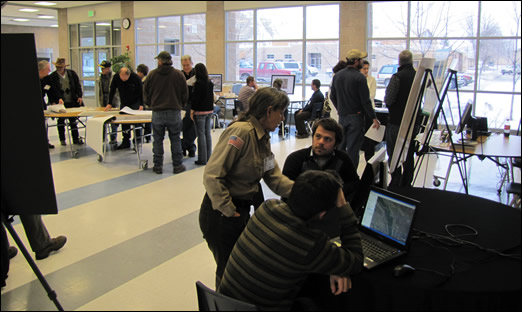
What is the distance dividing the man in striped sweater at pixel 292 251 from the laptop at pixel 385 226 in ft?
0.44

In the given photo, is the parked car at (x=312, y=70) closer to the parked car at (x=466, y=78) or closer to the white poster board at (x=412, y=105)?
the parked car at (x=466, y=78)

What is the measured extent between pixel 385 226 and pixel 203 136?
4.47m

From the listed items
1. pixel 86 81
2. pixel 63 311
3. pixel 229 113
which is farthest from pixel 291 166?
pixel 86 81

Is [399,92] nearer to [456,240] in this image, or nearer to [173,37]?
[456,240]

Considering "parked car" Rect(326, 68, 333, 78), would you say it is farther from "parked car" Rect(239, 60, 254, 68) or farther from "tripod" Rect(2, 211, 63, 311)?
"tripod" Rect(2, 211, 63, 311)

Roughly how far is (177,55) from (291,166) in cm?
1132

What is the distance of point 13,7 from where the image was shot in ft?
51.2

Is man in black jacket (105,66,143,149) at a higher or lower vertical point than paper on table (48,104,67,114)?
higher

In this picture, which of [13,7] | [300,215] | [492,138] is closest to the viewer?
[300,215]

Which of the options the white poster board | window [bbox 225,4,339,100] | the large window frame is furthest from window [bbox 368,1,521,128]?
the white poster board

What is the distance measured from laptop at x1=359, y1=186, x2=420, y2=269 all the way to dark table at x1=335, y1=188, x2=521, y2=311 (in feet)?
0.15

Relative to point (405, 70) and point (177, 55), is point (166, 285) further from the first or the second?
point (177, 55)

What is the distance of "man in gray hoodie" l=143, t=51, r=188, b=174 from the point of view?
17.8 ft

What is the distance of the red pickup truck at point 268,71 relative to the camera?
1129 cm
